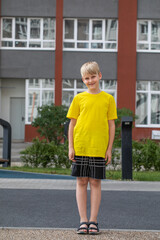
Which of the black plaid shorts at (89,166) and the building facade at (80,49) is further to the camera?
the building facade at (80,49)

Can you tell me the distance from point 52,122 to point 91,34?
7729 mm

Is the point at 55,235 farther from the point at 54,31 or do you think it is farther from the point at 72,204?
the point at 54,31

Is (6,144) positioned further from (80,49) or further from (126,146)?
(80,49)

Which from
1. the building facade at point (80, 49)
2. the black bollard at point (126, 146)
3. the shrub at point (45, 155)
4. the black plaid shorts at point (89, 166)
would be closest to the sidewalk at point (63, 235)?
the black plaid shorts at point (89, 166)

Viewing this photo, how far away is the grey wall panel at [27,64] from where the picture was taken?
85.1 feet

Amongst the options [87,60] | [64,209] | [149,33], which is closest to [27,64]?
[87,60]

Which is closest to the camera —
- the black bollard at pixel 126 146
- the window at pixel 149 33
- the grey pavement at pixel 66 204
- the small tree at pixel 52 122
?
the grey pavement at pixel 66 204

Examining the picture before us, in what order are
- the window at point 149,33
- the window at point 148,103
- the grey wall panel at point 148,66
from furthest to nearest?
the window at point 149,33 → the window at point 148,103 → the grey wall panel at point 148,66

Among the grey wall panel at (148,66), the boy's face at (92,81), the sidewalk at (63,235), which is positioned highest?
the grey wall panel at (148,66)

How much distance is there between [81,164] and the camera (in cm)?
468

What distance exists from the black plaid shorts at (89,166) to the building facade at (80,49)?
21.3 metres

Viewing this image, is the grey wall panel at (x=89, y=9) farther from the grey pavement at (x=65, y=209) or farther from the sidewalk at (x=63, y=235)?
the sidewalk at (x=63, y=235)

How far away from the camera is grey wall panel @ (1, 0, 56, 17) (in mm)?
25906

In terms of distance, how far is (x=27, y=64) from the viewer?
2597 centimetres
